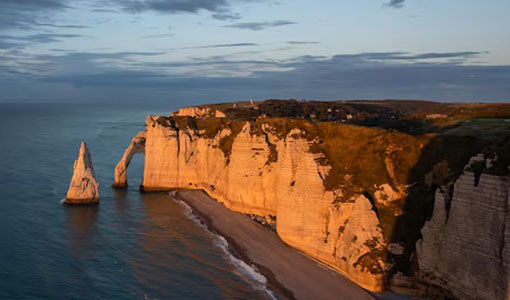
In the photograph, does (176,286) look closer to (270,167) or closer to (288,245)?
(288,245)

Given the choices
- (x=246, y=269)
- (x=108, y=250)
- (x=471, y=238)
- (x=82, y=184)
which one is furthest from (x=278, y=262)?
(x=82, y=184)

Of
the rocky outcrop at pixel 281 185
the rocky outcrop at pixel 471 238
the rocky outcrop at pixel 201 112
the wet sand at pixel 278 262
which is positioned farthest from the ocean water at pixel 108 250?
the rocky outcrop at pixel 201 112

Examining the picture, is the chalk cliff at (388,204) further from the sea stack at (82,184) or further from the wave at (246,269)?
the sea stack at (82,184)

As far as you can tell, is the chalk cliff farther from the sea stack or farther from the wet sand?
the sea stack

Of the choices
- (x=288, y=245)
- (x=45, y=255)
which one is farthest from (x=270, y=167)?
(x=45, y=255)

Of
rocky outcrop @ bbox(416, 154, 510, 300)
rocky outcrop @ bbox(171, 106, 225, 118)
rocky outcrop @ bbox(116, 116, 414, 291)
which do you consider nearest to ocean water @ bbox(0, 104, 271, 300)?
rocky outcrop @ bbox(116, 116, 414, 291)

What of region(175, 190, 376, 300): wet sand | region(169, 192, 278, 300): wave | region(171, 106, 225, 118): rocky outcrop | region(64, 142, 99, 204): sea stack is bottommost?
region(169, 192, 278, 300): wave
